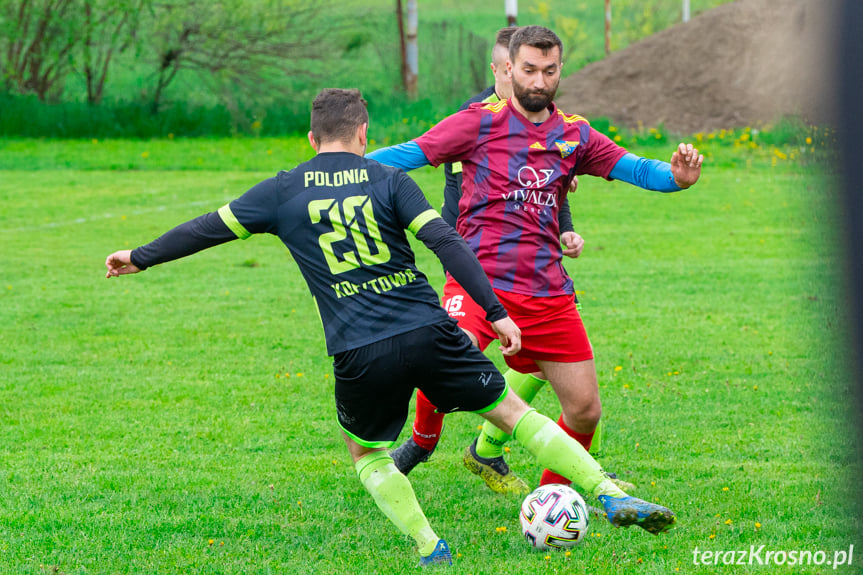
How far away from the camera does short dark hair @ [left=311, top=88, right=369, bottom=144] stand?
154 inches

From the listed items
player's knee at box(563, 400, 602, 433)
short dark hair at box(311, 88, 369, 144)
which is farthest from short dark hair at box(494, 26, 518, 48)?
player's knee at box(563, 400, 602, 433)

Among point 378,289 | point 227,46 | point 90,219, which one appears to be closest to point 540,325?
point 378,289

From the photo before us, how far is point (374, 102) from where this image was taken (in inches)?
1054

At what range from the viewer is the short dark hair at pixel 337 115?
3.91 m

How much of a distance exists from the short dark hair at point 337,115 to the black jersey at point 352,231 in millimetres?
85

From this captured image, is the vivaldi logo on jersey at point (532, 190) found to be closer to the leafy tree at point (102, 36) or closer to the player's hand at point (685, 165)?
the player's hand at point (685, 165)

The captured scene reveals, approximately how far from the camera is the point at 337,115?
12.8 feet

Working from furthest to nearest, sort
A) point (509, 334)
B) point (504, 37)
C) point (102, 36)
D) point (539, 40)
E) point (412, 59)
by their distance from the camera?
point (412, 59) < point (102, 36) < point (504, 37) < point (539, 40) < point (509, 334)

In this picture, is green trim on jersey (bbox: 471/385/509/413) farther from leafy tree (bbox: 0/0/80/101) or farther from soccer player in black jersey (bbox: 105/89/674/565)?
leafy tree (bbox: 0/0/80/101)

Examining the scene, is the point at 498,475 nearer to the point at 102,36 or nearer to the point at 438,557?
the point at 438,557

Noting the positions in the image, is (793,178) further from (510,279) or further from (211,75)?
(211,75)

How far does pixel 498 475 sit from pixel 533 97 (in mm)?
1885

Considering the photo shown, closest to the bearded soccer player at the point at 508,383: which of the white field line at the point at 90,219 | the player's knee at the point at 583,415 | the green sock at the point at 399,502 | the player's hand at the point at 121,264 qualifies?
the player's knee at the point at 583,415

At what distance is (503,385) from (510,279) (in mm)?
747
